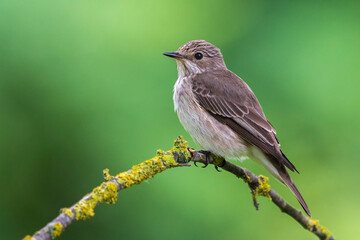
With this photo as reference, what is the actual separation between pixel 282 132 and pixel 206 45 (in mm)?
1104

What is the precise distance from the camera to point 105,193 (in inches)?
92.3

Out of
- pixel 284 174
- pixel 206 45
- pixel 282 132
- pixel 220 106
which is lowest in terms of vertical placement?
pixel 284 174

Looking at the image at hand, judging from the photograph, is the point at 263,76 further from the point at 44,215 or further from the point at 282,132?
the point at 44,215

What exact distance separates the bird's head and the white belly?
0.39 meters

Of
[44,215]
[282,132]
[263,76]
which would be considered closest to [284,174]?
[282,132]

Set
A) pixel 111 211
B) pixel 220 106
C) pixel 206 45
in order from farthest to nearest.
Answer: pixel 206 45 < pixel 220 106 < pixel 111 211

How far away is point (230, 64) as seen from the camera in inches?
157

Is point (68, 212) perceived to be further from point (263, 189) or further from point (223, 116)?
point (223, 116)

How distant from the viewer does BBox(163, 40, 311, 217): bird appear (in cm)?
396

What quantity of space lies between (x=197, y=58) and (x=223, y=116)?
2.29ft

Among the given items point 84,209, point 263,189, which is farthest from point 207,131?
point 84,209

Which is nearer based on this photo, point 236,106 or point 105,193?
point 105,193

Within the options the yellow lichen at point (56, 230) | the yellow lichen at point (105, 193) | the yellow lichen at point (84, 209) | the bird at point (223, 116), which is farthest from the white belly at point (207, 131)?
the yellow lichen at point (56, 230)

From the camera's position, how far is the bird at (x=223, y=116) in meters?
3.96
